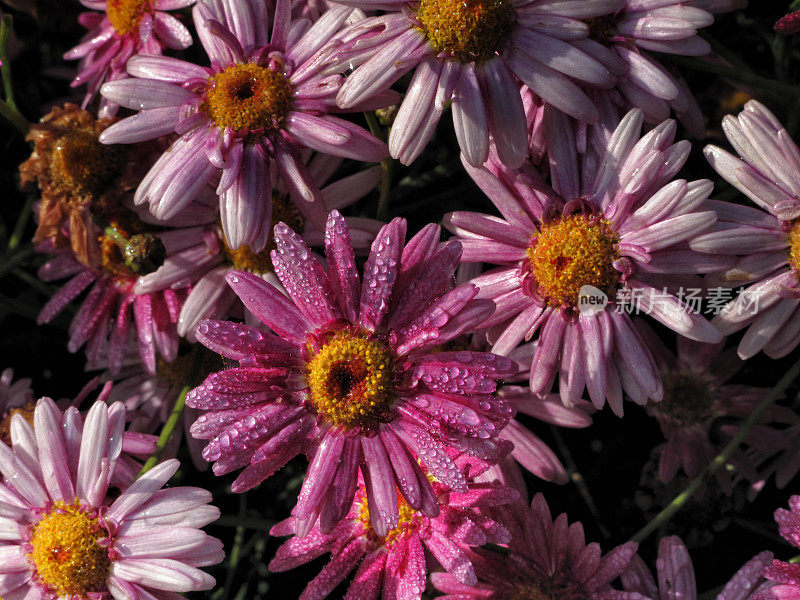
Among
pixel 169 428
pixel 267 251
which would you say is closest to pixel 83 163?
pixel 267 251

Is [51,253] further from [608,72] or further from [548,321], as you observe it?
[608,72]

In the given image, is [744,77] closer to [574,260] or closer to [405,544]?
[574,260]

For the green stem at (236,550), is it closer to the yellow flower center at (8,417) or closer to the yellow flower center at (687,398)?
the yellow flower center at (8,417)

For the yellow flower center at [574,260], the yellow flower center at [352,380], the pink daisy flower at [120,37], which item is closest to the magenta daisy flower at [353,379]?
the yellow flower center at [352,380]

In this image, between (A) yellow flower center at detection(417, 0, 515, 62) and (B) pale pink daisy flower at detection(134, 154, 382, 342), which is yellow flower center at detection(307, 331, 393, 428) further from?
(A) yellow flower center at detection(417, 0, 515, 62)

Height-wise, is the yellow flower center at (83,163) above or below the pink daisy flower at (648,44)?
below
